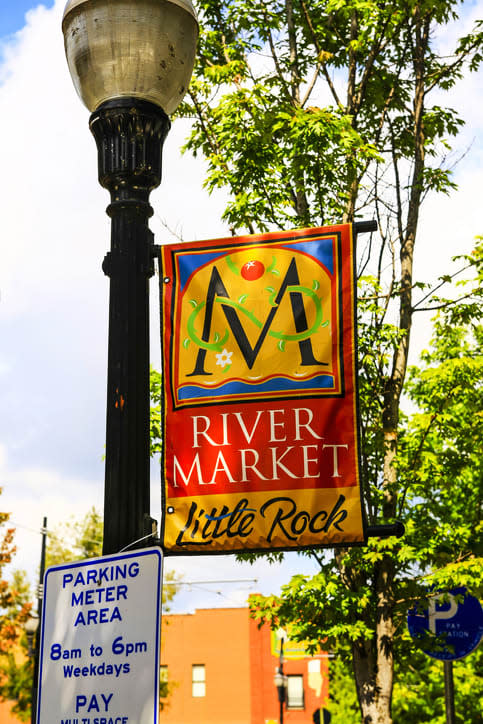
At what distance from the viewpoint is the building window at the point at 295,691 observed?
1640 inches

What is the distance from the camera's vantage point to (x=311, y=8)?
14.5m

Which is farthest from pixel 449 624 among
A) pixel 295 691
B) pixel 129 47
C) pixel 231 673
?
pixel 231 673

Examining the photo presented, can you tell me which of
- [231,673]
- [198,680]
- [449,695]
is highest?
[449,695]

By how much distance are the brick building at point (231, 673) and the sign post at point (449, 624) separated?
30.3 metres

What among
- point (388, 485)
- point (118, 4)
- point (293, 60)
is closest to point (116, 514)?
point (118, 4)

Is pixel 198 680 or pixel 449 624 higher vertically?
pixel 449 624

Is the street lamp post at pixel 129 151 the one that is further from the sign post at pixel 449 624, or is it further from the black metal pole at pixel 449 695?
the sign post at pixel 449 624

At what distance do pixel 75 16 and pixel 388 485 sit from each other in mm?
9147

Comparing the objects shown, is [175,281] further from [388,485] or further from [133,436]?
A: [388,485]

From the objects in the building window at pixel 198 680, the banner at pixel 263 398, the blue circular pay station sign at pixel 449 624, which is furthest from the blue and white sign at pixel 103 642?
the building window at pixel 198 680

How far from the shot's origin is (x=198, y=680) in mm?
42500

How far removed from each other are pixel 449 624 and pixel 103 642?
9.81 m

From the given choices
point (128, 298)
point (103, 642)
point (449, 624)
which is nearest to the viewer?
point (103, 642)

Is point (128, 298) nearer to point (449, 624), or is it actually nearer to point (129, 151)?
point (129, 151)
